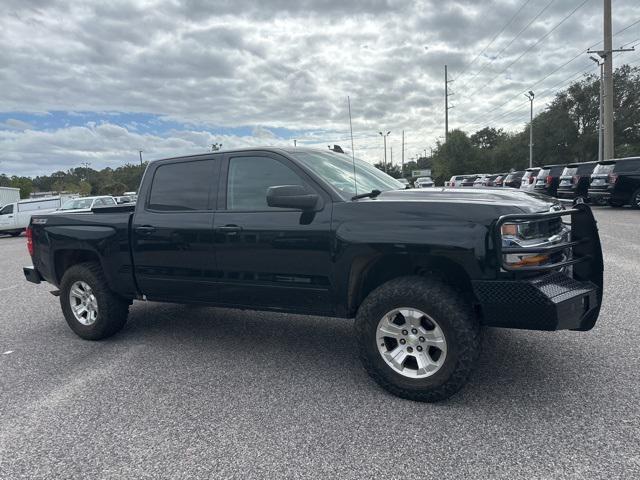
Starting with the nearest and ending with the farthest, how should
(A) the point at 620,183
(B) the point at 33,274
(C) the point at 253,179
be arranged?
(C) the point at 253,179, (B) the point at 33,274, (A) the point at 620,183

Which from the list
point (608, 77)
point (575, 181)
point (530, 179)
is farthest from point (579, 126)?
point (575, 181)

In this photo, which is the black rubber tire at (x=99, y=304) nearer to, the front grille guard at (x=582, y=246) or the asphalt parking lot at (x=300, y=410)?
the asphalt parking lot at (x=300, y=410)

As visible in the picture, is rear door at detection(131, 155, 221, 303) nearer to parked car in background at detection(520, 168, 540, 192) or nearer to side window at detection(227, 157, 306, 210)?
side window at detection(227, 157, 306, 210)

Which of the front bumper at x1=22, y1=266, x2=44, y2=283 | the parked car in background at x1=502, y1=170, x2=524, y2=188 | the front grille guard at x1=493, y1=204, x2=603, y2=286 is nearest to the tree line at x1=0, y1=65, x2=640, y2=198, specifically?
the parked car in background at x1=502, y1=170, x2=524, y2=188

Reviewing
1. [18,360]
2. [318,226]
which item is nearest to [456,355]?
[318,226]

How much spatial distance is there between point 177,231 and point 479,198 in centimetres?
258

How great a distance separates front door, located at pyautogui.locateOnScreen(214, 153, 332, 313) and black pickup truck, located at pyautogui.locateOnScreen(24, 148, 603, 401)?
0.03ft

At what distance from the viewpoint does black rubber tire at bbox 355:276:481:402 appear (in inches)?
117

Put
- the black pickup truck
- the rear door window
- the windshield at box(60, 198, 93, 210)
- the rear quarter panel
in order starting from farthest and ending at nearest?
the windshield at box(60, 198, 93, 210)
the rear door window
the rear quarter panel
the black pickup truck

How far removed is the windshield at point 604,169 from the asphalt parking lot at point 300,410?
13.6 metres

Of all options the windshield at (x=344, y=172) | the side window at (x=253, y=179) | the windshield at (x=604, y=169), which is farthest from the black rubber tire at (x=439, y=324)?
the windshield at (x=604, y=169)

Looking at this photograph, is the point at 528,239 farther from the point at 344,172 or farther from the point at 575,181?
the point at 575,181

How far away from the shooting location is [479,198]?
10.7ft

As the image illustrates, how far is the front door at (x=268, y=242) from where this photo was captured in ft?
11.5
